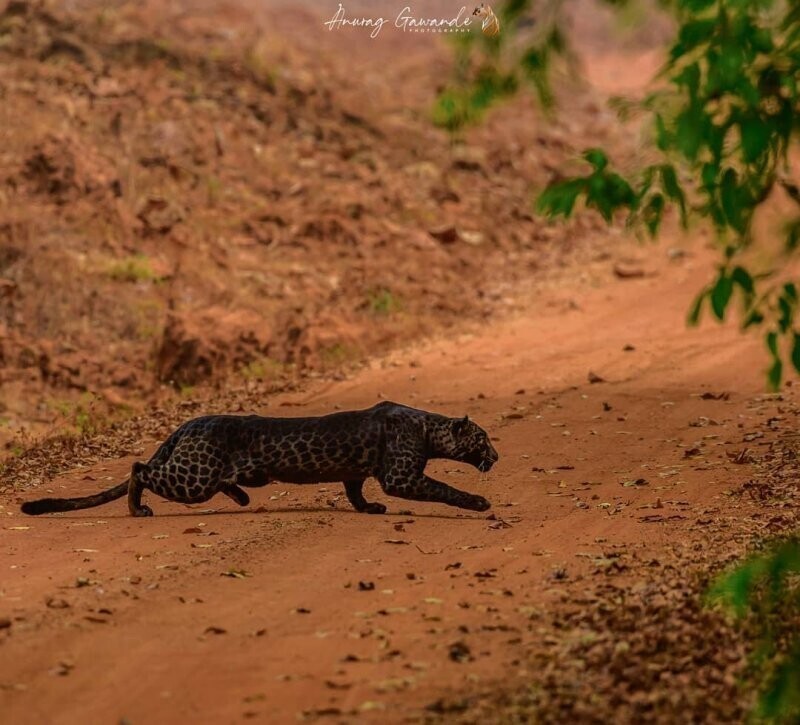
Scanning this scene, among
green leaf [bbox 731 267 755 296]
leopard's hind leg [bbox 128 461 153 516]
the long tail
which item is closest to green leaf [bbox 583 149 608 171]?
green leaf [bbox 731 267 755 296]

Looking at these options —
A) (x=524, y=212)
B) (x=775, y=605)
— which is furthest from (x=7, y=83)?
(x=775, y=605)

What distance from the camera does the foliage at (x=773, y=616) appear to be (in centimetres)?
468

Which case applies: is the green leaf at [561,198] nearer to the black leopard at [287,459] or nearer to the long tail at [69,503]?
the black leopard at [287,459]

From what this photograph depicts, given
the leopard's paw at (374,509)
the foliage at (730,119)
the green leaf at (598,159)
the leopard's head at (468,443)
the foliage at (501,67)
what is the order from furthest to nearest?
1. the leopard's head at (468,443)
2. the leopard's paw at (374,509)
3. the foliage at (501,67)
4. the green leaf at (598,159)
5. the foliage at (730,119)

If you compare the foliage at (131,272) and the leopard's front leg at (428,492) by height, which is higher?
the foliage at (131,272)

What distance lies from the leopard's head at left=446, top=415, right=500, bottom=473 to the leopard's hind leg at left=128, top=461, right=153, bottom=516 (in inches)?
87.7

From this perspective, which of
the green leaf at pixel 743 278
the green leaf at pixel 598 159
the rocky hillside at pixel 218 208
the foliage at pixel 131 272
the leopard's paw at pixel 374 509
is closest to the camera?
the green leaf at pixel 743 278

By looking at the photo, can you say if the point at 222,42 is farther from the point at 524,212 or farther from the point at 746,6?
the point at 746,6

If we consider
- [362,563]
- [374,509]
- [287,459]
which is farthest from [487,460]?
[362,563]

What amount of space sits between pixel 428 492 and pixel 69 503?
2632 mm

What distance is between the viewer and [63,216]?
58.6ft

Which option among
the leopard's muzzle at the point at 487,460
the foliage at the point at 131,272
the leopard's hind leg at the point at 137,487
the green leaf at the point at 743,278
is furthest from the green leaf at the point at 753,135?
the foliage at the point at 131,272

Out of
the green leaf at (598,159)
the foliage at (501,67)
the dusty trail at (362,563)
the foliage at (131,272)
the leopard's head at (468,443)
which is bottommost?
the dusty trail at (362,563)

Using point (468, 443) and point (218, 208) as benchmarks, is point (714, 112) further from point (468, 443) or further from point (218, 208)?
point (218, 208)
